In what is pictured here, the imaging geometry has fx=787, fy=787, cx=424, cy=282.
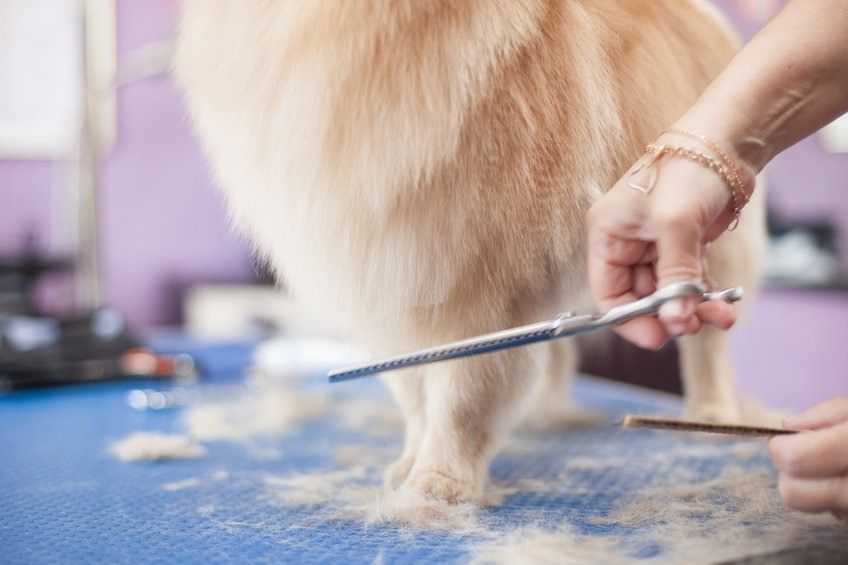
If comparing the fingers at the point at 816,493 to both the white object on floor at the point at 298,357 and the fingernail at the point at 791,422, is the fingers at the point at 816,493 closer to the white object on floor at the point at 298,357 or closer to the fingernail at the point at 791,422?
the fingernail at the point at 791,422

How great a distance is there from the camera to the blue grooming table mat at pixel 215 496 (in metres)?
0.66

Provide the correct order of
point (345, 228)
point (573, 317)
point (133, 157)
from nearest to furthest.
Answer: point (573, 317), point (345, 228), point (133, 157)

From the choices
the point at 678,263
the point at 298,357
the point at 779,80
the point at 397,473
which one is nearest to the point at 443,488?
the point at 397,473

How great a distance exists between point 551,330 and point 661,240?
4.5 inches

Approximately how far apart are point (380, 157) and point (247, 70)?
0.57 ft

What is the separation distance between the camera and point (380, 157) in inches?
29.5

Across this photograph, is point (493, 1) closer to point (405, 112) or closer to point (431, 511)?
point (405, 112)

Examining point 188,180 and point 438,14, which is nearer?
point 438,14

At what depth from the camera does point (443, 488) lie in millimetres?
806

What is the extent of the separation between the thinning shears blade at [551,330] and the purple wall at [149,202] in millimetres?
2443

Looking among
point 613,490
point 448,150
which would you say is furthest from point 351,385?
point 448,150

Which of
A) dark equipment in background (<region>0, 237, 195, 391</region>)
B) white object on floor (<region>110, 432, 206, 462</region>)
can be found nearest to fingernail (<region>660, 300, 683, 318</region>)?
white object on floor (<region>110, 432, 206, 462</region>)

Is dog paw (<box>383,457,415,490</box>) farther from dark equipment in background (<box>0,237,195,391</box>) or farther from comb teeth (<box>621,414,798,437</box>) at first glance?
dark equipment in background (<box>0,237,195,391</box>)

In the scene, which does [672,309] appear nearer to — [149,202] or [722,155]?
[722,155]
